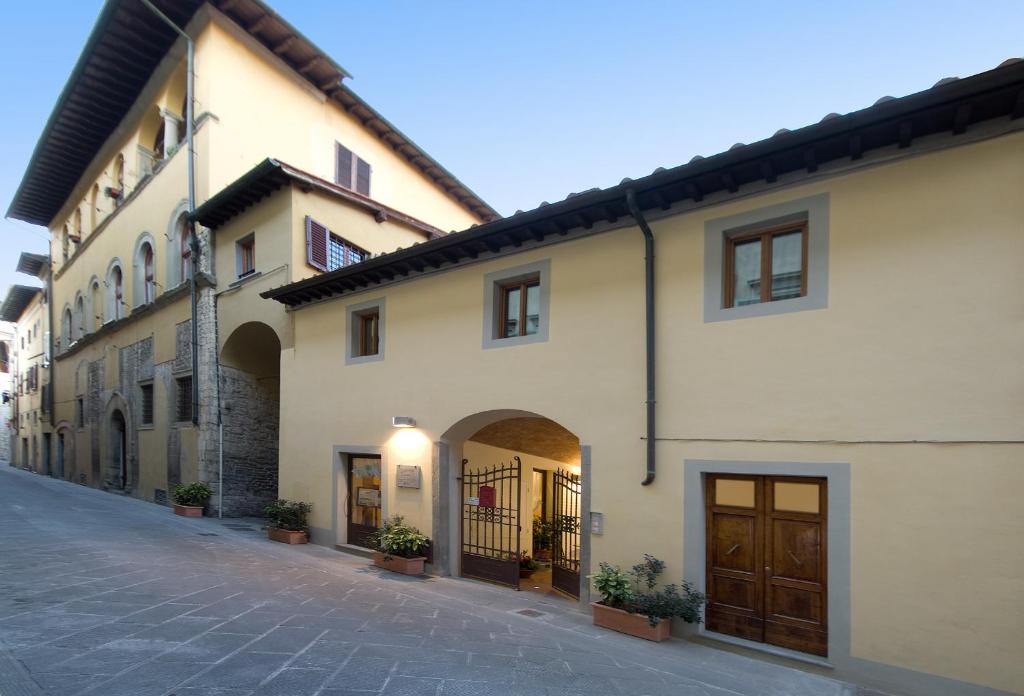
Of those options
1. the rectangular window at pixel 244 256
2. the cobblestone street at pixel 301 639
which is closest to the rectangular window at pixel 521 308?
the cobblestone street at pixel 301 639

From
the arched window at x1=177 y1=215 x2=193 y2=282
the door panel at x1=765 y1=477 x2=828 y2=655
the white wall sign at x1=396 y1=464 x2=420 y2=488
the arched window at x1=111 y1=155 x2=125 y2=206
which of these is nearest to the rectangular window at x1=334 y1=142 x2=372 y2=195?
the arched window at x1=177 y1=215 x2=193 y2=282

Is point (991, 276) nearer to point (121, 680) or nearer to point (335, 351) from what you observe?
point (121, 680)

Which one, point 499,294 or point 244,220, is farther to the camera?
point 244,220

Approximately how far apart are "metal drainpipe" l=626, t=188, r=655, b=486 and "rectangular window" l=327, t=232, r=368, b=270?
8.47 meters

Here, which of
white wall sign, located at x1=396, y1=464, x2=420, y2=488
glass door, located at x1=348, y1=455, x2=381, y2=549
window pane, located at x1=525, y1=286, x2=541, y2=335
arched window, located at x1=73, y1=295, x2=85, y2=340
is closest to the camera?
window pane, located at x1=525, y1=286, x2=541, y2=335

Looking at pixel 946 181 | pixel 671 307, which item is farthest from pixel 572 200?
pixel 946 181

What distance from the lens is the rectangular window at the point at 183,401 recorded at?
1630cm

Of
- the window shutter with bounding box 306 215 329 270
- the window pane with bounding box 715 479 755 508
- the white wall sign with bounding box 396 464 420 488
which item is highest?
the window shutter with bounding box 306 215 329 270

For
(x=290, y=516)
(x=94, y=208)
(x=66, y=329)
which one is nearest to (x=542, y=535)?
(x=290, y=516)

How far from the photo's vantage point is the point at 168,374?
16875 millimetres

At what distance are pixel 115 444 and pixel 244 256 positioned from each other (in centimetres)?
1175

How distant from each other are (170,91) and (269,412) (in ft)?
32.7

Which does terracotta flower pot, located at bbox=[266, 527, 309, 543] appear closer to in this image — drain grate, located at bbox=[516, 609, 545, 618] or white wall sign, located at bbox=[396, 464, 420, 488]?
white wall sign, located at bbox=[396, 464, 420, 488]

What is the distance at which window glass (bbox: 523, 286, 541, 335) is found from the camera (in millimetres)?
8812
